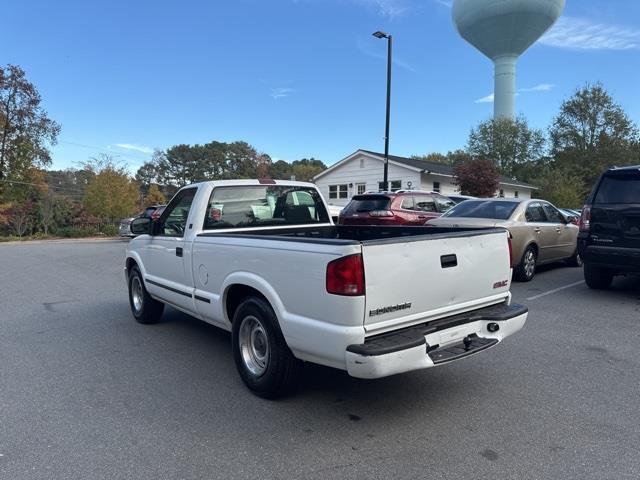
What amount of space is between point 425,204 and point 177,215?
9.36 metres

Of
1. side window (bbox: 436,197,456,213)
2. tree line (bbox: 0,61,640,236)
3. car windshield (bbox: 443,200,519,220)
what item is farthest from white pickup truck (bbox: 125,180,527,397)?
tree line (bbox: 0,61,640,236)

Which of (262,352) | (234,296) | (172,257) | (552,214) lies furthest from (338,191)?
(262,352)

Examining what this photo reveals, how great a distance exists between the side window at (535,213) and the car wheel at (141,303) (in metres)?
6.80

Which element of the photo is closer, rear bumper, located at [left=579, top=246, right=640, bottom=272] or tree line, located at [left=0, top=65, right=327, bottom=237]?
rear bumper, located at [left=579, top=246, right=640, bottom=272]

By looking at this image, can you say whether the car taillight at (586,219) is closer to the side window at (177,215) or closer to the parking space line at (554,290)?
the parking space line at (554,290)

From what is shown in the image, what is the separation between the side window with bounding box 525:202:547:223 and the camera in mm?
9070

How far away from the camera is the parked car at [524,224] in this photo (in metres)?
8.59

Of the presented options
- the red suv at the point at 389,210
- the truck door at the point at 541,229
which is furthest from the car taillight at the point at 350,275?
the red suv at the point at 389,210

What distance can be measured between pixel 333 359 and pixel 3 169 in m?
39.1

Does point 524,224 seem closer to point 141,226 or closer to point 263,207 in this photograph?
point 263,207

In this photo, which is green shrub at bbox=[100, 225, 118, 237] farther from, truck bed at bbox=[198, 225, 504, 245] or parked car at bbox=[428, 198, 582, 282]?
truck bed at bbox=[198, 225, 504, 245]

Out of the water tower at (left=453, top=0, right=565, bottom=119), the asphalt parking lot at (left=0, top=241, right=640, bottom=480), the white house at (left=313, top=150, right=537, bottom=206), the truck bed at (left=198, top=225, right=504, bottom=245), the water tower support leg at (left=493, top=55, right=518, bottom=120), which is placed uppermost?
the water tower at (left=453, top=0, right=565, bottom=119)

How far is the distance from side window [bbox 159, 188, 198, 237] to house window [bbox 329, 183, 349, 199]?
2588 cm

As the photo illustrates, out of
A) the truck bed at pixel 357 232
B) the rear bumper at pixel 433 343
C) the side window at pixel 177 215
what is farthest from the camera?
the side window at pixel 177 215
